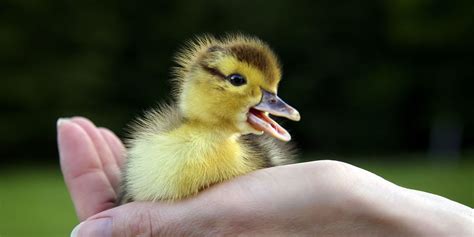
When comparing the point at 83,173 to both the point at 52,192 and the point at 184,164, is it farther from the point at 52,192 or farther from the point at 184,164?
the point at 52,192

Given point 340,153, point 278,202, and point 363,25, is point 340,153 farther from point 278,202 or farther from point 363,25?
point 278,202

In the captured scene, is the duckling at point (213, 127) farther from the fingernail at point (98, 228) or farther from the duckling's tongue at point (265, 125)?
the fingernail at point (98, 228)

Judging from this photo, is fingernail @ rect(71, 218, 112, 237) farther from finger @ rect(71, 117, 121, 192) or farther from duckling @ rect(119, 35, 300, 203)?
finger @ rect(71, 117, 121, 192)

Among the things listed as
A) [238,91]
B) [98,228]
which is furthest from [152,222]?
[238,91]

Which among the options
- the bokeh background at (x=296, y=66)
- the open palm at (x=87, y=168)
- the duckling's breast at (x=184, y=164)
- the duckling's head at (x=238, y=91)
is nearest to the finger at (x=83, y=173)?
the open palm at (x=87, y=168)

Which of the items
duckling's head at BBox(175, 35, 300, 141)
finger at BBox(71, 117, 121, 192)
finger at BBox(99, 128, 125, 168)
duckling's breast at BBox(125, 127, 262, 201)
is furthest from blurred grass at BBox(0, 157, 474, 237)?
duckling's head at BBox(175, 35, 300, 141)

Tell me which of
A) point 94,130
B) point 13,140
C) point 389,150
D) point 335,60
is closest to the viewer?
point 94,130

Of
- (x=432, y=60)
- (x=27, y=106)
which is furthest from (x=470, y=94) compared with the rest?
(x=27, y=106)
